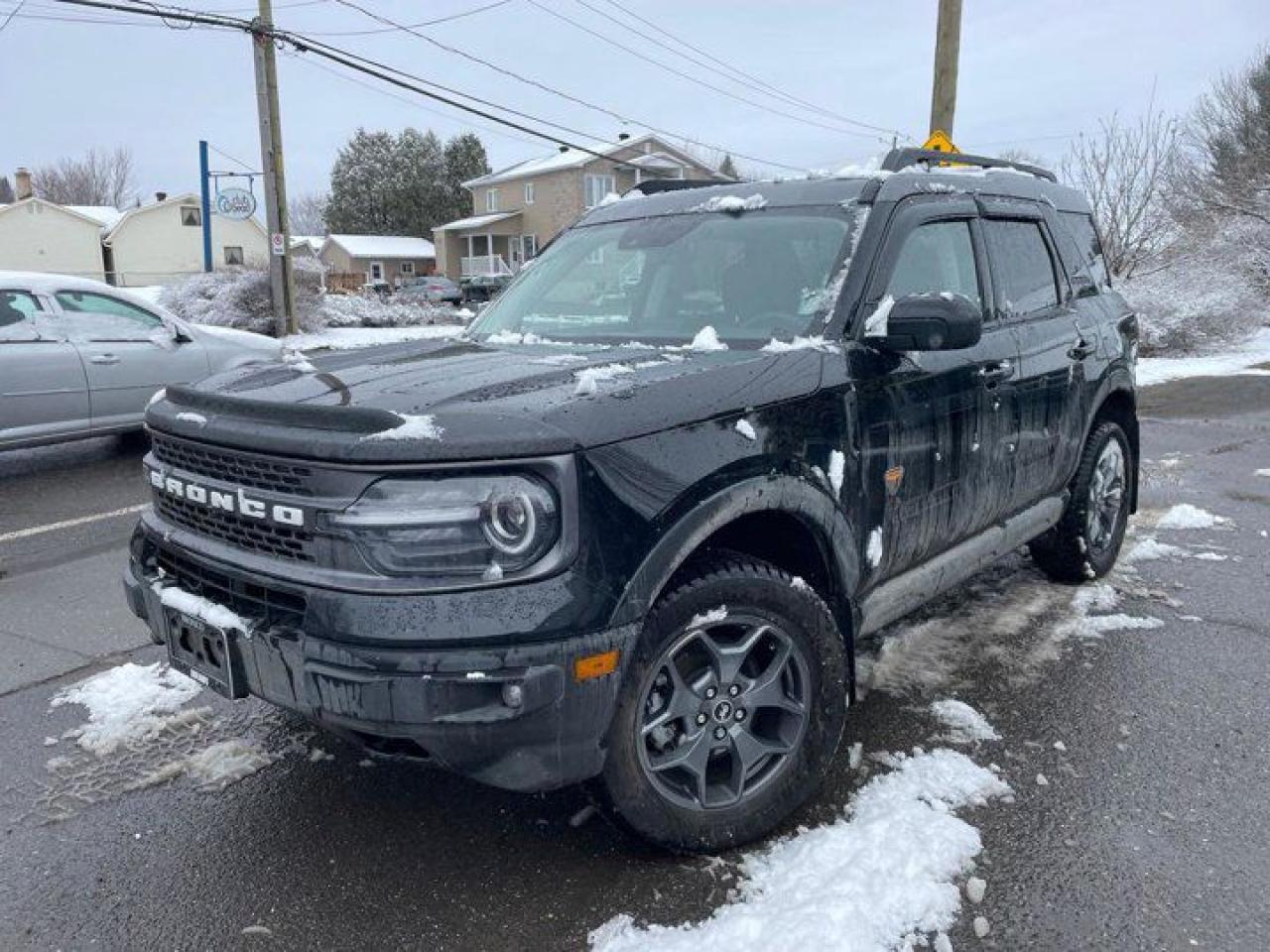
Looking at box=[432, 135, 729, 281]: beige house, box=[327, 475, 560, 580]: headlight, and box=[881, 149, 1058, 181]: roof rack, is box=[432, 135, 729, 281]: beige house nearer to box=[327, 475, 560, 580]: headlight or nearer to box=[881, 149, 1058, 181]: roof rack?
box=[881, 149, 1058, 181]: roof rack

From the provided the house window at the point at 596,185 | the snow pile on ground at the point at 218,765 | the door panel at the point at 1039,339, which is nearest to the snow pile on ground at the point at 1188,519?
the door panel at the point at 1039,339

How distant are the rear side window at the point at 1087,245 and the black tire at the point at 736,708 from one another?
2.93m

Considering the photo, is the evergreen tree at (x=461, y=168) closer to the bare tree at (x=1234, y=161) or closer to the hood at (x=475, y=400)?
the bare tree at (x=1234, y=161)

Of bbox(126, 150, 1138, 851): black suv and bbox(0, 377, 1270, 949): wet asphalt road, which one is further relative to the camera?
bbox(0, 377, 1270, 949): wet asphalt road

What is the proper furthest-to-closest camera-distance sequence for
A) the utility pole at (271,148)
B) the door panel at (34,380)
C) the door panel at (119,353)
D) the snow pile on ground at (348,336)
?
the snow pile on ground at (348,336) → the utility pole at (271,148) → the door panel at (119,353) → the door panel at (34,380)

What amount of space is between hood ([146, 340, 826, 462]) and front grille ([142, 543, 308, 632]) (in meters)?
0.36

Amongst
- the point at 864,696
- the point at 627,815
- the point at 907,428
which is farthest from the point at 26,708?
the point at 907,428

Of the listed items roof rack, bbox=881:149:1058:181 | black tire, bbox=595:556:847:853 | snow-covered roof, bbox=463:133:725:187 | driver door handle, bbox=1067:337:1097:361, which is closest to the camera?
black tire, bbox=595:556:847:853

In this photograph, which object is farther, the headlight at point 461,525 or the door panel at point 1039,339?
the door panel at point 1039,339

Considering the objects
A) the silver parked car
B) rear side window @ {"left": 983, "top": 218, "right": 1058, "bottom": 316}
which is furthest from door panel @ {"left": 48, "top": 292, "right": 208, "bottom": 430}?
rear side window @ {"left": 983, "top": 218, "right": 1058, "bottom": 316}

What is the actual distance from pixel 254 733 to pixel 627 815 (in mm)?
1663

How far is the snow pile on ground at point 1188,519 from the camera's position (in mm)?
6285

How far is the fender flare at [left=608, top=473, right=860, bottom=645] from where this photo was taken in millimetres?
2396

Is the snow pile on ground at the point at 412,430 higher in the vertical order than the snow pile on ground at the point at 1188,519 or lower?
higher
